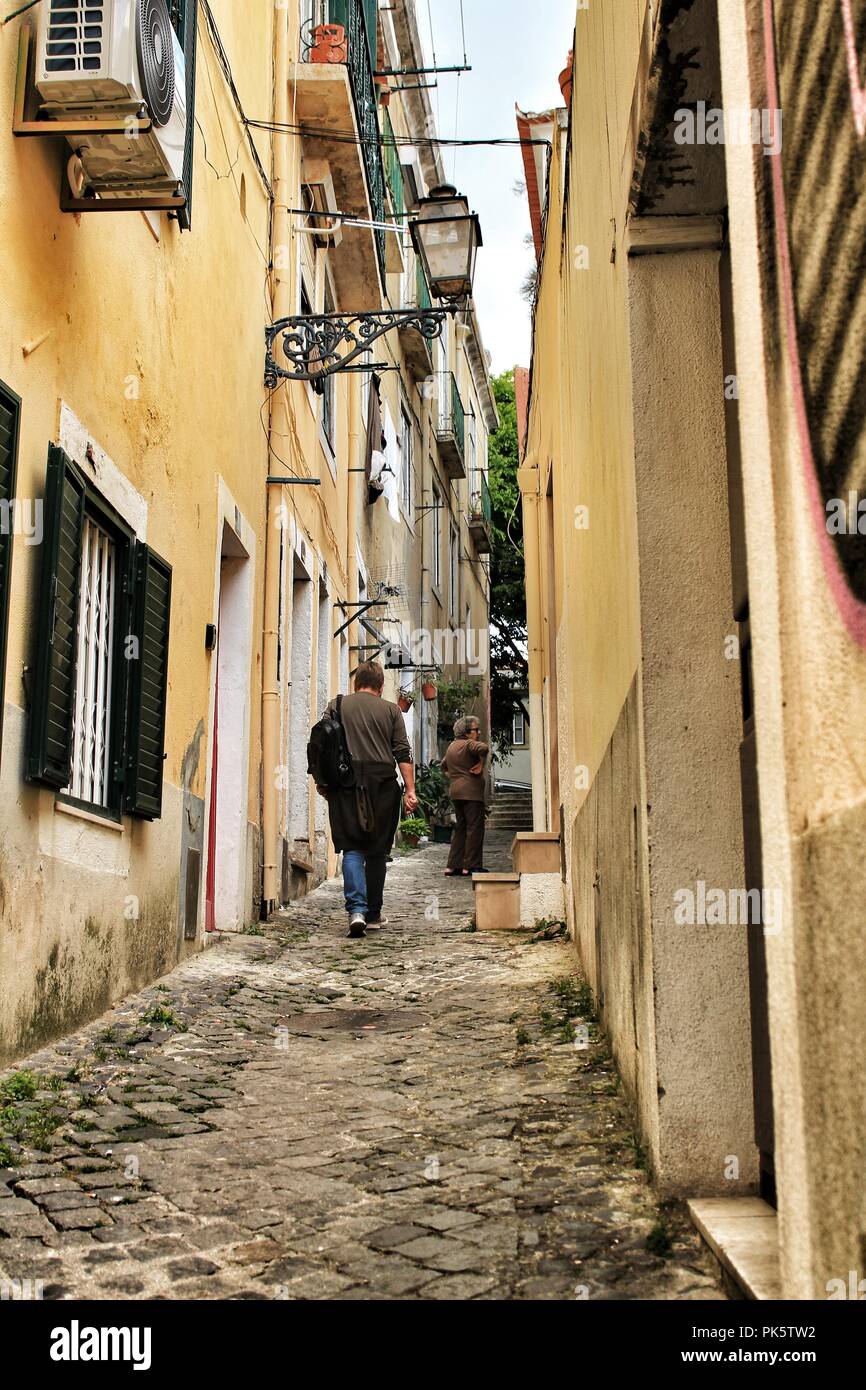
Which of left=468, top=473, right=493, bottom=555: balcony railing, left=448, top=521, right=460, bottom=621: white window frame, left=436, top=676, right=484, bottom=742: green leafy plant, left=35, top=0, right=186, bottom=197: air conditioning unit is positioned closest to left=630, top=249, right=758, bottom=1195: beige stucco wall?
left=35, top=0, right=186, bottom=197: air conditioning unit

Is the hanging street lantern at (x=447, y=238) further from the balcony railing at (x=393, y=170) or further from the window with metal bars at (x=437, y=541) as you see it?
the window with metal bars at (x=437, y=541)

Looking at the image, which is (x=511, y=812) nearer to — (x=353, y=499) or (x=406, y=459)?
(x=406, y=459)

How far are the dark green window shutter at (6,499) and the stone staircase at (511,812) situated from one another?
19.8 m

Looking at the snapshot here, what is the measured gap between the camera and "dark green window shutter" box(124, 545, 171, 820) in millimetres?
6484

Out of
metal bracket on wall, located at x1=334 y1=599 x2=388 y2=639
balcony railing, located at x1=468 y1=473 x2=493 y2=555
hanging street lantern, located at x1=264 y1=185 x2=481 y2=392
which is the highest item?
balcony railing, located at x1=468 y1=473 x2=493 y2=555

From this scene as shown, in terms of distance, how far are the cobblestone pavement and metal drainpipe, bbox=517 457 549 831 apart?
5.53 meters

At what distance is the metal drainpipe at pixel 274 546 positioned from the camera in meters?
9.94

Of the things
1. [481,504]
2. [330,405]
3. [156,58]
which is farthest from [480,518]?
[156,58]

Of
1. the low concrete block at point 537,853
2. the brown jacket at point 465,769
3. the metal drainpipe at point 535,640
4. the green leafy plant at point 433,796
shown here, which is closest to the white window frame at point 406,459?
the green leafy plant at point 433,796

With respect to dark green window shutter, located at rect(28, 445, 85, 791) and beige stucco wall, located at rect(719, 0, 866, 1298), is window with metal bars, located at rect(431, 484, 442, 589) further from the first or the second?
beige stucco wall, located at rect(719, 0, 866, 1298)
